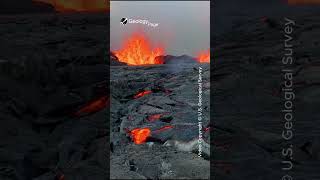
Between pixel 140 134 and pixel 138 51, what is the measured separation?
457 millimetres

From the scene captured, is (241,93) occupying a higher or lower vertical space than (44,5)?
lower

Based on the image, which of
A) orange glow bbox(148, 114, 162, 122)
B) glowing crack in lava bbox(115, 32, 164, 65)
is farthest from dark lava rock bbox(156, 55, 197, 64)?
orange glow bbox(148, 114, 162, 122)

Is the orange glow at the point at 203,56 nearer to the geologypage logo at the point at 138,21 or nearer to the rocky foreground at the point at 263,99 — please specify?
the rocky foreground at the point at 263,99

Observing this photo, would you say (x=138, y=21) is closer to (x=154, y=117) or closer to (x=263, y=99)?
(x=154, y=117)

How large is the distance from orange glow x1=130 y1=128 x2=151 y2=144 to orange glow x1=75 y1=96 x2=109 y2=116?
0.74 feet

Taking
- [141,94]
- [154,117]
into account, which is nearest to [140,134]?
[154,117]

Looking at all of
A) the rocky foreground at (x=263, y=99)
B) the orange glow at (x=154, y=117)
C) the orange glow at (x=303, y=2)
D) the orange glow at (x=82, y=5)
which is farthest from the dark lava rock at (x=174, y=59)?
the orange glow at (x=303, y=2)

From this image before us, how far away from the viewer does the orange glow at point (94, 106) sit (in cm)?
226

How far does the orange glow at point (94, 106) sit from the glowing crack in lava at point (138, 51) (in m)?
0.25

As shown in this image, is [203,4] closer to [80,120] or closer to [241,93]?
[241,93]

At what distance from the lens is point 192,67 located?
2260 millimetres

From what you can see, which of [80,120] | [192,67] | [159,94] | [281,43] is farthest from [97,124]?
[281,43]

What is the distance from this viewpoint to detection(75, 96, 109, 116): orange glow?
2.26 m

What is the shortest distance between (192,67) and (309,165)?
85 centimetres
